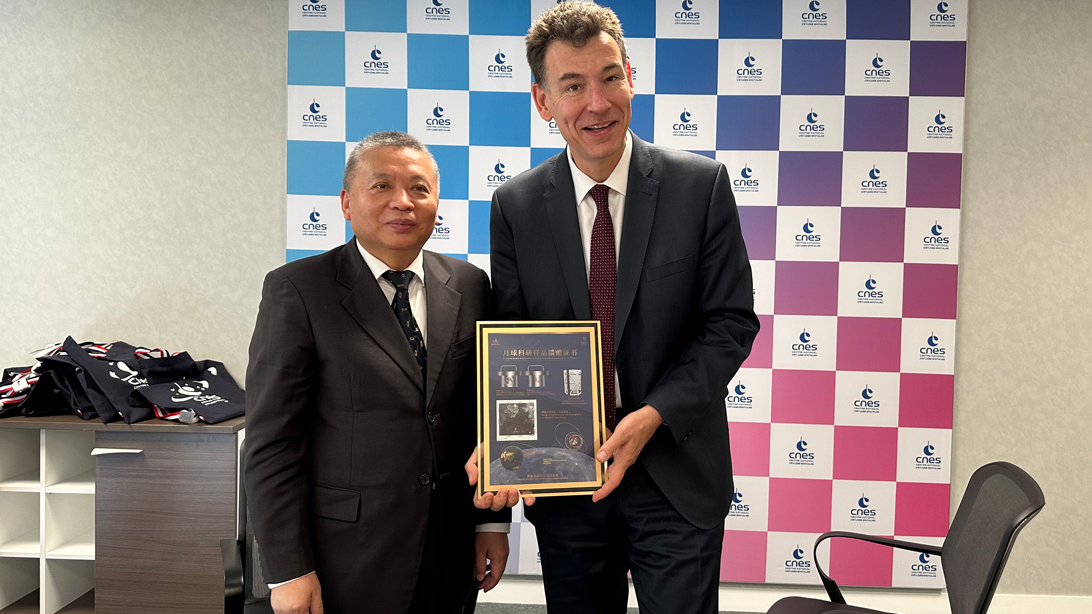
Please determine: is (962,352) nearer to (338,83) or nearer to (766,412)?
(766,412)

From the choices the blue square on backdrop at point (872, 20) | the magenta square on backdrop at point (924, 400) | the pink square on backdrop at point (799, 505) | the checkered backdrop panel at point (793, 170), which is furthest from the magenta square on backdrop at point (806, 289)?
the blue square on backdrop at point (872, 20)

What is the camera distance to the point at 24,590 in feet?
10.1

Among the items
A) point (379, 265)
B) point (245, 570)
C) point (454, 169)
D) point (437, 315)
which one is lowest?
point (245, 570)

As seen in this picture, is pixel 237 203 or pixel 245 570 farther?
pixel 237 203

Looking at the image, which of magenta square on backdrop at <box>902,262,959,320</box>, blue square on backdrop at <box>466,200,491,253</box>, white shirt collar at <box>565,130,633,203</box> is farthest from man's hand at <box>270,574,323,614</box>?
magenta square on backdrop at <box>902,262,959,320</box>

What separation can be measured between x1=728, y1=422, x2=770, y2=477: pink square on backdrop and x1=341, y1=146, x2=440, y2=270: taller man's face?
7.07 ft

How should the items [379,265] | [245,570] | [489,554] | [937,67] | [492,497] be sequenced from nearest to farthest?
[492,497]
[379,265]
[489,554]
[245,570]
[937,67]

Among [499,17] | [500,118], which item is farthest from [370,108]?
[499,17]

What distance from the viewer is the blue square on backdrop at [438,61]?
10.7 feet

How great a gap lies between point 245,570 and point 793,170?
2794 mm

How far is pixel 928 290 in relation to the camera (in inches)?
127

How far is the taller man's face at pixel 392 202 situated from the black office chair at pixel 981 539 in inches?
62.7

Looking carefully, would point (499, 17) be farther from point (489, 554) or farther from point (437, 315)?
point (489, 554)

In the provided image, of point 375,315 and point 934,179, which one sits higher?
point 934,179
